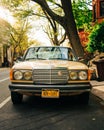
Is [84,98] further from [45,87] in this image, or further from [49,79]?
[45,87]

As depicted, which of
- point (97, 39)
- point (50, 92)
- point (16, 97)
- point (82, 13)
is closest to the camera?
point (50, 92)

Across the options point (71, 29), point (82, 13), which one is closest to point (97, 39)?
point (71, 29)

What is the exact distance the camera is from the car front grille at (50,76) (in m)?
8.78

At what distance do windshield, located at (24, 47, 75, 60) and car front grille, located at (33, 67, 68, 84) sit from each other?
1.44 m

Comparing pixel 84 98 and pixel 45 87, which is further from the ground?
pixel 45 87

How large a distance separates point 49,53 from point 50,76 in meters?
1.87

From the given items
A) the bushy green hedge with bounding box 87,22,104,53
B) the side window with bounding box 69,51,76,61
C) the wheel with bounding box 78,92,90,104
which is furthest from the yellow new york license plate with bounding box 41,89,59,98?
the bushy green hedge with bounding box 87,22,104,53

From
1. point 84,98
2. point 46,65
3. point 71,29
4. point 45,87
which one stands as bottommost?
point 84,98

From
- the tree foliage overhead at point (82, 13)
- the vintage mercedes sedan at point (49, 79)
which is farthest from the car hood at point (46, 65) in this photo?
the tree foliage overhead at point (82, 13)

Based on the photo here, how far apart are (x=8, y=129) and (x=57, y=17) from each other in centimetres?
1821

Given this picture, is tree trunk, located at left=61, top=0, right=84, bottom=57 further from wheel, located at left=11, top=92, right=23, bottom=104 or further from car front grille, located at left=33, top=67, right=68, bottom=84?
car front grille, located at left=33, top=67, right=68, bottom=84

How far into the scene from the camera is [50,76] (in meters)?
8.79

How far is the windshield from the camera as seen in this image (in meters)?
10.3

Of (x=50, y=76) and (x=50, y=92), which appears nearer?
(x=50, y=92)
